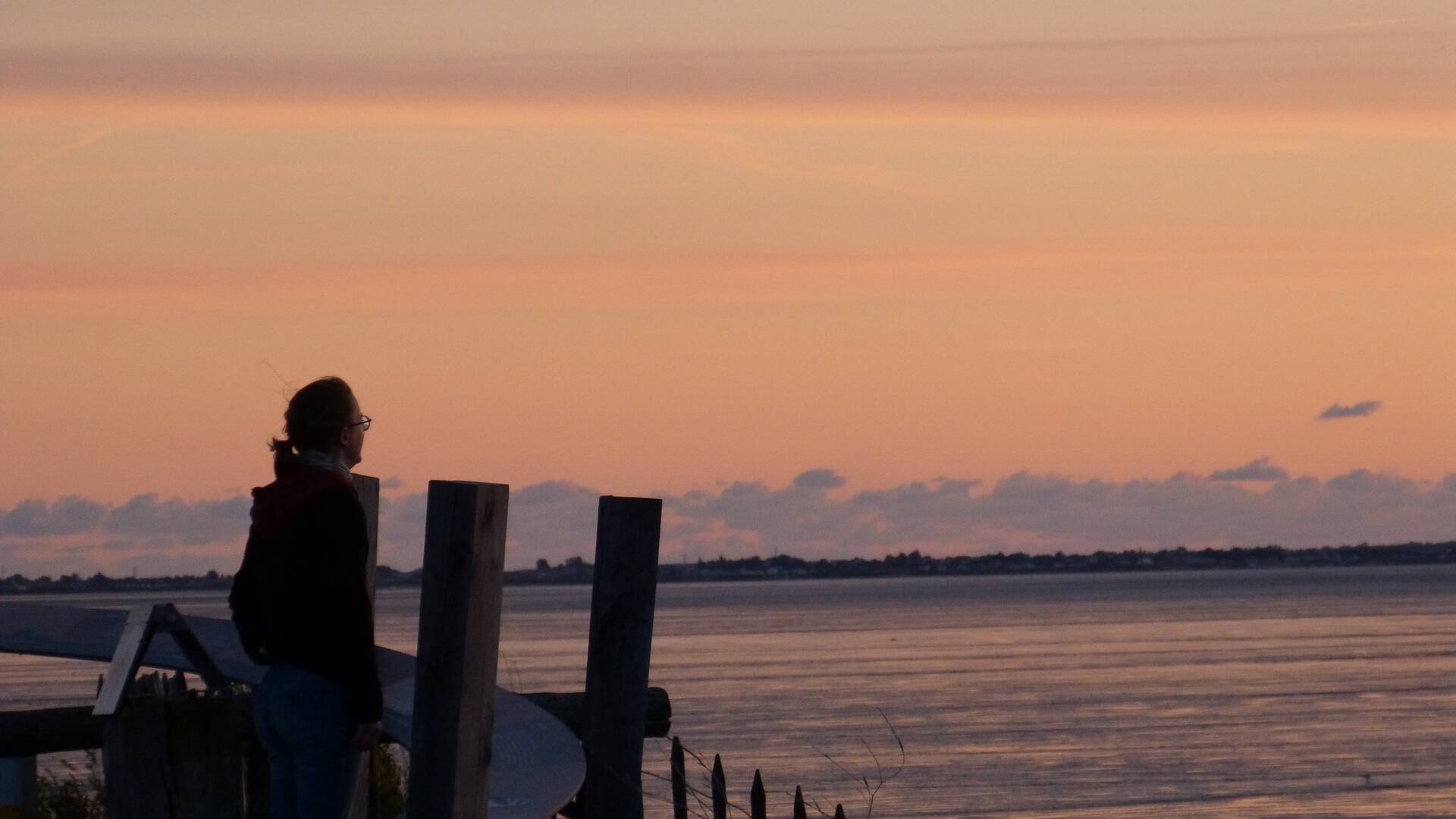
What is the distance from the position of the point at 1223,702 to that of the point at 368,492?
48.4 m

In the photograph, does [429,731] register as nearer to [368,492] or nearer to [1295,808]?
[368,492]

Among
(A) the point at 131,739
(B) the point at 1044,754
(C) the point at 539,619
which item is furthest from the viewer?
(C) the point at 539,619

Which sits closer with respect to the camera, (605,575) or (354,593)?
(354,593)

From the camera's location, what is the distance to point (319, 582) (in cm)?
473

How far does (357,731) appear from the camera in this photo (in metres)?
4.81

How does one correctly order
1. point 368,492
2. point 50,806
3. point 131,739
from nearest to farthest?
point 131,739 → point 368,492 → point 50,806

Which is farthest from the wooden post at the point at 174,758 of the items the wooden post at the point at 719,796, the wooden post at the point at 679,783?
the wooden post at the point at 679,783

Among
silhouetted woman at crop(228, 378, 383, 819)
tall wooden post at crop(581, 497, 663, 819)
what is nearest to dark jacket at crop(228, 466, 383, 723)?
silhouetted woman at crop(228, 378, 383, 819)

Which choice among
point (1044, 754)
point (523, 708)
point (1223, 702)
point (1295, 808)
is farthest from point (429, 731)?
point (1223, 702)

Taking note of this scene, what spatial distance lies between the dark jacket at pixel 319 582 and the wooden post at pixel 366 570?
0.27 feet

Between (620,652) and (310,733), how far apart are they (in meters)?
1.85

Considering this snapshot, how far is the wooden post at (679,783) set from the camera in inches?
326

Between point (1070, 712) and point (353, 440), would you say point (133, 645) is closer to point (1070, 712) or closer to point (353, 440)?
point (353, 440)

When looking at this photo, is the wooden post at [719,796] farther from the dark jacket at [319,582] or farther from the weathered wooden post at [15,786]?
the dark jacket at [319,582]
